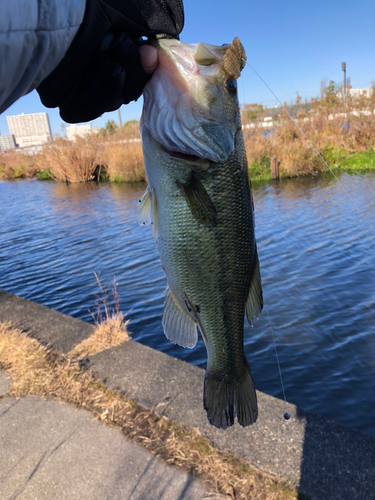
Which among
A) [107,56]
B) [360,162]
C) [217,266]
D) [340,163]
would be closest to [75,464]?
[217,266]

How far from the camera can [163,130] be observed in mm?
1684

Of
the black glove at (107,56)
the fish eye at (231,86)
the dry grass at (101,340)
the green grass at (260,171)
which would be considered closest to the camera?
the black glove at (107,56)

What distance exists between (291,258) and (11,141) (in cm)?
11097

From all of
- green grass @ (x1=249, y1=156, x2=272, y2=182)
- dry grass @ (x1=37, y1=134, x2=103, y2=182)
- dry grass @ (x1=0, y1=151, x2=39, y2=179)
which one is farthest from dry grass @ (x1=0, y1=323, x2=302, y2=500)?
dry grass @ (x1=0, y1=151, x2=39, y2=179)

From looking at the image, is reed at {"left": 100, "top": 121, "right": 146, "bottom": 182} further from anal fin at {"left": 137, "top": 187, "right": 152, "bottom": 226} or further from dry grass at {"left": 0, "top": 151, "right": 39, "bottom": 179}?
anal fin at {"left": 137, "top": 187, "right": 152, "bottom": 226}

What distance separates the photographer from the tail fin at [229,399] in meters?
2.06

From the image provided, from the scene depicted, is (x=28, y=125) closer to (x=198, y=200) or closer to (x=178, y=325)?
(x=178, y=325)

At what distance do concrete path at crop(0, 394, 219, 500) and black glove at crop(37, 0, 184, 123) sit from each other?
2591 mm

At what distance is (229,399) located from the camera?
2.09 metres

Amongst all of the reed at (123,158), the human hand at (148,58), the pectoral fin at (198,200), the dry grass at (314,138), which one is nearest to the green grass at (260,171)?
the dry grass at (314,138)

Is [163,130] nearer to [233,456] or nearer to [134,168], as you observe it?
[233,456]

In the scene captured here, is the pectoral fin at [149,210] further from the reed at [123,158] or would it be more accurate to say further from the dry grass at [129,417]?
the reed at [123,158]

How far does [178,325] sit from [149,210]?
627 millimetres

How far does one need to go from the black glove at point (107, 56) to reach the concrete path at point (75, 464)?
8.50 ft
